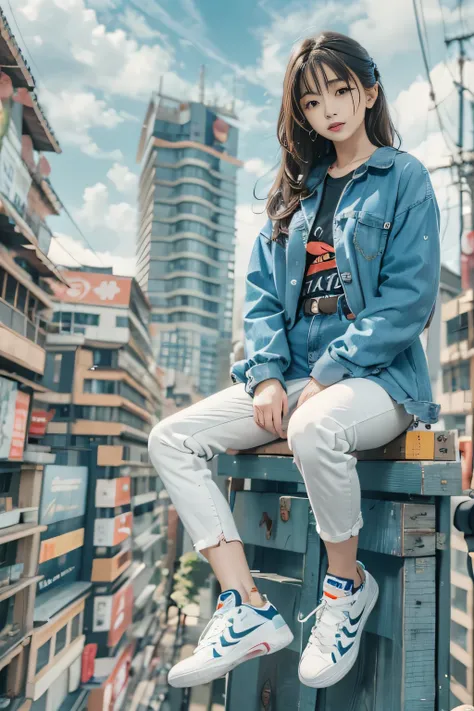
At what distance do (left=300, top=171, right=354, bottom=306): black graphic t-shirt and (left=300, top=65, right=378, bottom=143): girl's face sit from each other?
0.10 metres

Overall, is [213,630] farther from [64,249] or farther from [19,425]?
[64,249]

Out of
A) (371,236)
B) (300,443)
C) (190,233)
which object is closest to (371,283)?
(371,236)

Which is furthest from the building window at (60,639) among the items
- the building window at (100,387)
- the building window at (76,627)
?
the building window at (100,387)

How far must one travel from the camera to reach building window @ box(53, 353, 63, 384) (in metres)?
2.78

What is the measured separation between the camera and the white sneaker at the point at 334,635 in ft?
2.84

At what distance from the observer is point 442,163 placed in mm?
4934

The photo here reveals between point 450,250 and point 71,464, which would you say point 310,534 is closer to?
point 71,464

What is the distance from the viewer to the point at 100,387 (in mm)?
3092

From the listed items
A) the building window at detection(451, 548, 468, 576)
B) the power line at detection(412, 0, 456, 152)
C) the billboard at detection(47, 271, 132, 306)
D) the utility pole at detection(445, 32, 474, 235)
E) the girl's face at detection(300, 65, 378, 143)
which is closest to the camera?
the girl's face at detection(300, 65, 378, 143)

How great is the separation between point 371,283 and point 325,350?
148mm

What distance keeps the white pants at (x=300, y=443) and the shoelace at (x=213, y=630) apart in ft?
0.39

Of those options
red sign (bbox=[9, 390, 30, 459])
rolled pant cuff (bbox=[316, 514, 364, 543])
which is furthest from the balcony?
rolled pant cuff (bbox=[316, 514, 364, 543])

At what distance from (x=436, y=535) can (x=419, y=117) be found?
3546 millimetres

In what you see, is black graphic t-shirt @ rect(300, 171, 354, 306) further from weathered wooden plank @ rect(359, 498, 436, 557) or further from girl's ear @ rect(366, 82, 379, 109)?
weathered wooden plank @ rect(359, 498, 436, 557)
